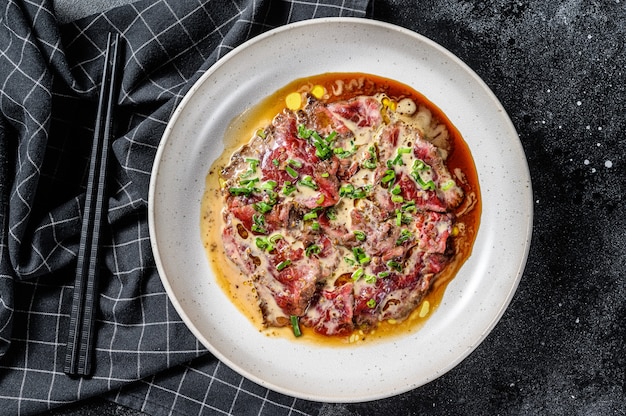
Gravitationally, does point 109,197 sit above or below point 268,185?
below

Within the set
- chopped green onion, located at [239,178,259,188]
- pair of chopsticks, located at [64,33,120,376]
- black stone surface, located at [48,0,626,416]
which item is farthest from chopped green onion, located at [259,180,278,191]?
black stone surface, located at [48,0,626,416]

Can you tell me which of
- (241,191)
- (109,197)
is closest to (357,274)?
(241,191)

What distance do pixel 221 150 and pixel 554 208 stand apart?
2.25 m

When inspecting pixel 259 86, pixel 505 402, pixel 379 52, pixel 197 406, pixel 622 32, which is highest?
pixel 622 32

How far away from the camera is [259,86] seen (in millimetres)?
3447

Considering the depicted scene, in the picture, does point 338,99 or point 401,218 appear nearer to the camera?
point 401,218

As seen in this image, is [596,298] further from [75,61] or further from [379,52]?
[75,61]

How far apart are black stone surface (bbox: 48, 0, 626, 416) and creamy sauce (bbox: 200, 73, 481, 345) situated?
20.9 inches

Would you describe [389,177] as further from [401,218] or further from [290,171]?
[290,171]

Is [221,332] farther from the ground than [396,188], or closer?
closer

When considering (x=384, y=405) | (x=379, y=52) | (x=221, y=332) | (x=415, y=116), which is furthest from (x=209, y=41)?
(x=384, y=405)

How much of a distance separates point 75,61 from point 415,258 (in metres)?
2.49

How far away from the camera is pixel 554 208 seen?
377 centimetres

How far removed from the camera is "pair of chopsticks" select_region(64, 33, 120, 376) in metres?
3.46
